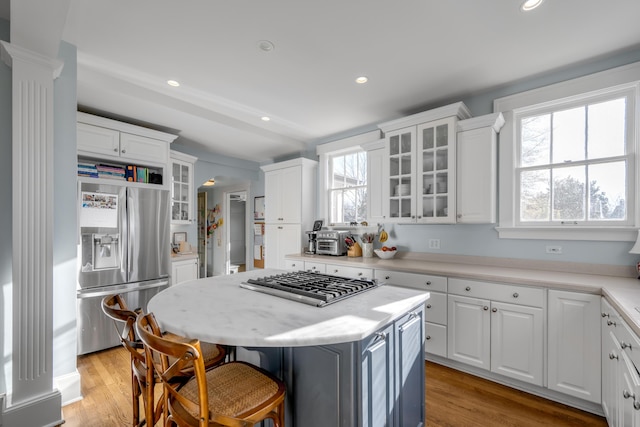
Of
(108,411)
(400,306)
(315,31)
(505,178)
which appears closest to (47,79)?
(315,31)

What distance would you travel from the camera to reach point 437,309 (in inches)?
100

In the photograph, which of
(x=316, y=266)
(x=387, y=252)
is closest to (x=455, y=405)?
(x=387, y=252)

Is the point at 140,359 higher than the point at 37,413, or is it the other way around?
the point at 140,359

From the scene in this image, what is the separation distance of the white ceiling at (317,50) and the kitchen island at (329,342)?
5.70 ft

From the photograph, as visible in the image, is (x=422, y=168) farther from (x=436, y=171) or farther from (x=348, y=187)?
(x=348, y=187)

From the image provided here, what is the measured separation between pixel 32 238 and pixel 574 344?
141 inches

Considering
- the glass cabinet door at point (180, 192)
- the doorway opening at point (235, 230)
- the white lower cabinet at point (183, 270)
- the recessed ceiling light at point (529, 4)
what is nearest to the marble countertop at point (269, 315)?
the recessed ceiling light at point (529, 4)

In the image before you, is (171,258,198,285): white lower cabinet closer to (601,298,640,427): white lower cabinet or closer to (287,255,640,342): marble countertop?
(287,255,640,342): marble countertop

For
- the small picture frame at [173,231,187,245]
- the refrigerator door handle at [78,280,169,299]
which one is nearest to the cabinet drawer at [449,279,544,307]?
the refrigerator door handle at [78,280,169,299]

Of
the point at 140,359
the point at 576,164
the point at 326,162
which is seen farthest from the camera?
the point at 326,162

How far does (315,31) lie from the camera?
200cm

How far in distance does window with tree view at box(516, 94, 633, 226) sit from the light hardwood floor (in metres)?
1.45

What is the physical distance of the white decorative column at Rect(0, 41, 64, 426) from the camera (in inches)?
68.4

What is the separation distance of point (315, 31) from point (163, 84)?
5.41ft
